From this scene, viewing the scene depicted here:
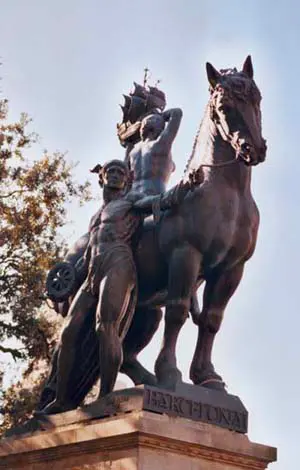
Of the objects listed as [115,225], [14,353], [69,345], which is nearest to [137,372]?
[69,345]

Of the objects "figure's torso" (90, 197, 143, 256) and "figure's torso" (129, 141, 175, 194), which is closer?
"figure's torso" (90, 197, 143, 256)

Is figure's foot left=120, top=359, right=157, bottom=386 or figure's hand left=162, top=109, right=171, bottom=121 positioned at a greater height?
figure's hand left=162, top=109, right=171, bottom=121

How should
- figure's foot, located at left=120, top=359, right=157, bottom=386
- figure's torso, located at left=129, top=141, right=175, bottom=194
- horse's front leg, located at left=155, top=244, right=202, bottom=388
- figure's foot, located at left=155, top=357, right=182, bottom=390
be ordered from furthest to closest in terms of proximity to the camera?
figure's torso, located at left=129, top=141, right=175, bottom=194, figure's foot, located at left=120, top=359, right=157, bottom=386, horse's front leg, located at left=155, top=244, right=202, bottom=388, figure's foot, located at left=155, top=357, right=182, bottom=390

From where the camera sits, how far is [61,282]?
11391 millimetres

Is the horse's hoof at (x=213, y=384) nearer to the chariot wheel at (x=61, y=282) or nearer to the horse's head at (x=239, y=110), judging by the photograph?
the chariot wheel at (x=61, y=282)

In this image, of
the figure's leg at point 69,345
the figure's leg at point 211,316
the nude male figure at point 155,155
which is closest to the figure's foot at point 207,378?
the figure's leg at point 211,316

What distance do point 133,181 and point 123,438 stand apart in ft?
11.3

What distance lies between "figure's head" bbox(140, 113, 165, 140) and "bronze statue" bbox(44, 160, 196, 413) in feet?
4.22

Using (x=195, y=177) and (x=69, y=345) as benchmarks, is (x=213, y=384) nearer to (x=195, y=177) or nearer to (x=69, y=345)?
(x=69, y=345)

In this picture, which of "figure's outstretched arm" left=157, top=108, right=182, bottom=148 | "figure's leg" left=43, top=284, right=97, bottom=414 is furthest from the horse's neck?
"figure's leg" left=43, top=284, right=97, bottom=414

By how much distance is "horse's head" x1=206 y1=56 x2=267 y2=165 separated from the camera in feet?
34.0

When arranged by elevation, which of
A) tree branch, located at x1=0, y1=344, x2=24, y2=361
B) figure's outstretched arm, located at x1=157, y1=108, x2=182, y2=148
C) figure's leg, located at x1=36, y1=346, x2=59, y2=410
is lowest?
figure's leg, located at x1=36, y1=346, x2=59, y2=410

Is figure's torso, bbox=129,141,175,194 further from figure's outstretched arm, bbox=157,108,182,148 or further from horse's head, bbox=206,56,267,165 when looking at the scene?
horse's head, bbox=206,56,267,165

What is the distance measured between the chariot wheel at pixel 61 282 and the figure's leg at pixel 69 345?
0.27m
